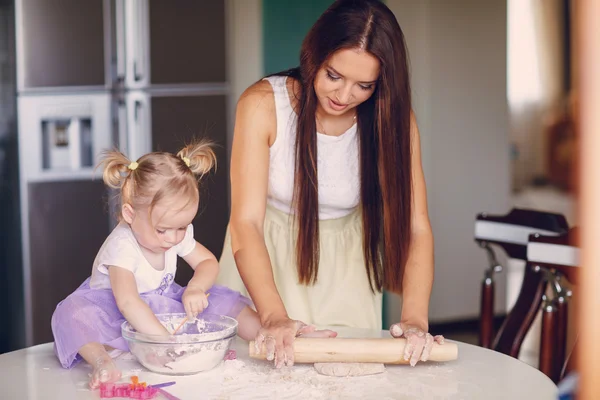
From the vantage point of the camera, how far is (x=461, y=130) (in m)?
4.63

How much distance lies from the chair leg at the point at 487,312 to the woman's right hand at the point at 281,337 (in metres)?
1.27

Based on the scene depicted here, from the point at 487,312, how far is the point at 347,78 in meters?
1.33

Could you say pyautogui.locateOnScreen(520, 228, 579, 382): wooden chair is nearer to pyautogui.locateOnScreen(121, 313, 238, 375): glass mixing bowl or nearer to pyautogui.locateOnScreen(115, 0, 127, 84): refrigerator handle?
pyautogui.locateOnScreen(121, 313, 238, 375): glass mixing bowl

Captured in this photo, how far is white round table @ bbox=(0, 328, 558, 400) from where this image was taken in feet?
3.67

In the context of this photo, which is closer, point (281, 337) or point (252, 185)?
point (281, 337)

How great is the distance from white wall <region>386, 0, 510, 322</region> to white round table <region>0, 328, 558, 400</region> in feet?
10.8

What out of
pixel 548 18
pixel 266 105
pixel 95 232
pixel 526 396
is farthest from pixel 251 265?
pixel 548 18

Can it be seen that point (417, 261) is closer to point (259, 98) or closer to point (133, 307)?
point (259, 98)

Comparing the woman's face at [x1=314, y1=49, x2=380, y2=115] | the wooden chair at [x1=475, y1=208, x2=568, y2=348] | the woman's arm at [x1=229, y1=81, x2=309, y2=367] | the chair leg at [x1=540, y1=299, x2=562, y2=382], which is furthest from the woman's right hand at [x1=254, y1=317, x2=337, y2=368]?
the wooden chair at [x1=475, y1=208, x2=568, y2=348]

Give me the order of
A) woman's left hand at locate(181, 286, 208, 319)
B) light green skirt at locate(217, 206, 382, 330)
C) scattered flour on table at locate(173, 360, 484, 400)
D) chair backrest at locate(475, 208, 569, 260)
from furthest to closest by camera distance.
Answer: chair backrest at locate(475, 208, 569, 260) < light green skirt at locate(217, 206, 382, 330) < woman's left hand at locate(181, 286, 208, 319) < scattered flour on table at locate(173, 360, 484, 400)

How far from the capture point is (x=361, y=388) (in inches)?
45.3

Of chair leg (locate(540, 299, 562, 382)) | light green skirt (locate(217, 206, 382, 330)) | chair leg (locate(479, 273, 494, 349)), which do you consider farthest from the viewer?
chair leg (locate(479, 273, 494, 349))

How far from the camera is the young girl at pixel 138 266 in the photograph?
49.7 inches

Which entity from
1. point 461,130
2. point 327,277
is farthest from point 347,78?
point 461,130
